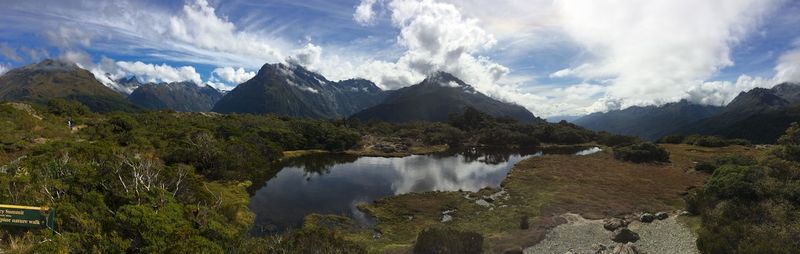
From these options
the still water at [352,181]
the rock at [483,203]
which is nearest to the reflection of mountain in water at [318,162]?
the still water at [352,181]

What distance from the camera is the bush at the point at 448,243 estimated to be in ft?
101

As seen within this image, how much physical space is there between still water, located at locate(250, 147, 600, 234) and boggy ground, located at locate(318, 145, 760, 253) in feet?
15.9

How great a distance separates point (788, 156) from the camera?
5497 cm

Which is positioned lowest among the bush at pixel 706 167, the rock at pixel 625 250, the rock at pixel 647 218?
the rock at pixel 625 250

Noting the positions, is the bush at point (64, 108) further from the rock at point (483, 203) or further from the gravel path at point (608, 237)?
the gravel path at point (608, 237)

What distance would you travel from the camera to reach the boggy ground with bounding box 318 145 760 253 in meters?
39.3

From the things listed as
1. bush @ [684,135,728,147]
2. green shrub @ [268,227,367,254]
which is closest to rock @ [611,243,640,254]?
green shrub @ [268,227,367,254]

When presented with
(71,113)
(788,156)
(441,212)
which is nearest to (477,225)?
(441,212)

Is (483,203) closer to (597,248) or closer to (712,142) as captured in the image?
(597,248)

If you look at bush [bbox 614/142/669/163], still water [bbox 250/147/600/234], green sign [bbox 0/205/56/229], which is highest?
bush [bbox 614/142/669/163]

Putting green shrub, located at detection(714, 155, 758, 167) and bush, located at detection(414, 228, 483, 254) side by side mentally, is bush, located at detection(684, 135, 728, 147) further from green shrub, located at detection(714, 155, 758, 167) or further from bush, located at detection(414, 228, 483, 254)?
bush, located at detection(414, 228, 483, 254)

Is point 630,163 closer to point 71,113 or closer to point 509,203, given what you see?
point 509,203

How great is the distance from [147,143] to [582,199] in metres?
69.1

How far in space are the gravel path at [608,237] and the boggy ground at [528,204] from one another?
4.13 ft
